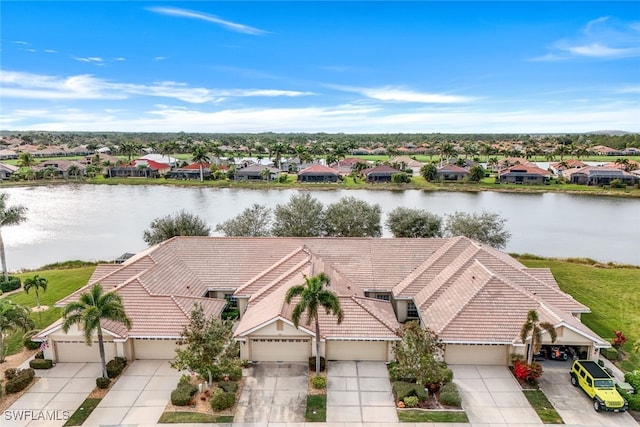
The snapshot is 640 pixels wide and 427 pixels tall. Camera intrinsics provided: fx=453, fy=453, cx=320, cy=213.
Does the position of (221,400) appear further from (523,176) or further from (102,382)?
(523,176)

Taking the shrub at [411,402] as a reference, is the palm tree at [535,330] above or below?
above

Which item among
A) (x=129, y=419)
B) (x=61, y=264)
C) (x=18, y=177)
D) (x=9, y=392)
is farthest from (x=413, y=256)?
(x=18, y=177)

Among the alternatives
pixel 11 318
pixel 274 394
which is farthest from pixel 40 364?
pixel 274 394

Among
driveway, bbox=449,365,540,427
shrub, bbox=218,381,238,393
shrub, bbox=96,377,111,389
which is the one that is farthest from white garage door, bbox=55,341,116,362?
driveway, bbox=449,365,540,427

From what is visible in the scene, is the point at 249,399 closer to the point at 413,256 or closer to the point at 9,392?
the point at 9,392

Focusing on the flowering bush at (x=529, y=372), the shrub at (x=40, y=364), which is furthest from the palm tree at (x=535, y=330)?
the shrub at (x=40, y=364)

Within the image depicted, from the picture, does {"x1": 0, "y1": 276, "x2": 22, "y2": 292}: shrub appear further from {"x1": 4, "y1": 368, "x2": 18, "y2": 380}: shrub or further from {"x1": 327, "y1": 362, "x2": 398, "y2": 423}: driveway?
{"x1": 327, "y1": 362, "x2": 398, "y2": 423}: driveway

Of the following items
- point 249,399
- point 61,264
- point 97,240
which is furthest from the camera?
point 97,240

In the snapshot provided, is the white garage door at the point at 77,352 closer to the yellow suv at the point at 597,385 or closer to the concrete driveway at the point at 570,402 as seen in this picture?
the concrete driveway at the point at 570,402
